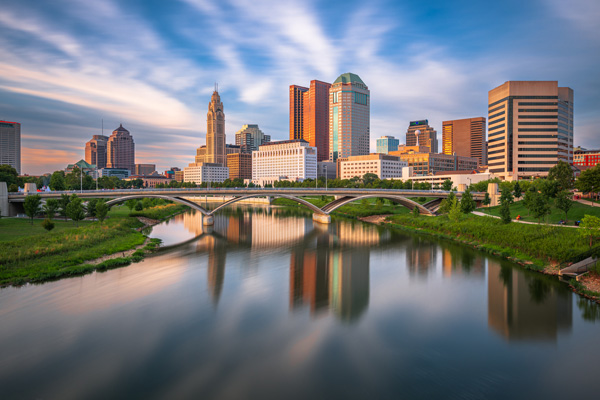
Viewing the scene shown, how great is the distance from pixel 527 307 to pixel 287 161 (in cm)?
14543

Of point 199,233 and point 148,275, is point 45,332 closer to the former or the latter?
point 148,275

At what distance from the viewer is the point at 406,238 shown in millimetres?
43625

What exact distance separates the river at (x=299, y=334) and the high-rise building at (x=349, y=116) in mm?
144365

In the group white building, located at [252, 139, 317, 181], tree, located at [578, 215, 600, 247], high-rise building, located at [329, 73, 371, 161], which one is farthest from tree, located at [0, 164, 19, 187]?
high-rise building, located at [329, 73, 371, 161]

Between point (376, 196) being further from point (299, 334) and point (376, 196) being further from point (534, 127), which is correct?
point (534, 127)

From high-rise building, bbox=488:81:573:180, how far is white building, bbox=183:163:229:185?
14057cm

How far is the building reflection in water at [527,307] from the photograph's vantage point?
17.1 meters

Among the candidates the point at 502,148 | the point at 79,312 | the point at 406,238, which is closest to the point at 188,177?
the point at 502,148

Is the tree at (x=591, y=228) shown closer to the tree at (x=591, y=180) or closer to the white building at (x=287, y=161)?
the tree at (x=591, y=180)

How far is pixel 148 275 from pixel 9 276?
795 cm

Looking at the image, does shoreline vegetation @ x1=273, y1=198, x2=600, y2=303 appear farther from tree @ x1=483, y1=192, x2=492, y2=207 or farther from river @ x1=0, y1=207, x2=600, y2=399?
tree @ x1=483, y1=192, x2=492, y2=207

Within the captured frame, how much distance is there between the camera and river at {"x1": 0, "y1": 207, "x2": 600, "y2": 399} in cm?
1232

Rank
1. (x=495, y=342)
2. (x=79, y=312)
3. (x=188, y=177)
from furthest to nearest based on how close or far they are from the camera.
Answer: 1. (x=188, y=177)
2. (x=79, y=312)
3. (x=495, y=342)

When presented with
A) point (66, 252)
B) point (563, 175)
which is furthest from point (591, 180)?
point (66, 252)
